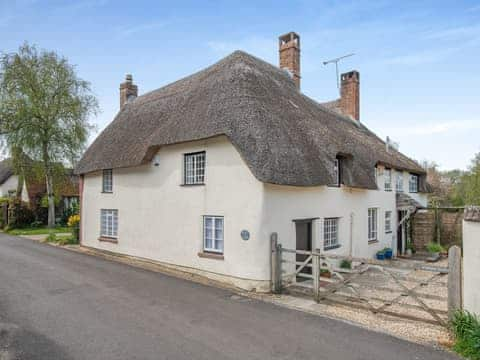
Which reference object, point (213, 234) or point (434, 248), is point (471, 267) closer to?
point (213, 234)

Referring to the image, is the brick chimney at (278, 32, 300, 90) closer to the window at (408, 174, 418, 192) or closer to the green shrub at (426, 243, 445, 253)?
the window at (408, 174, 418, 192)

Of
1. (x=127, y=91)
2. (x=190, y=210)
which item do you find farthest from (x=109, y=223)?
(x=127, y=91)

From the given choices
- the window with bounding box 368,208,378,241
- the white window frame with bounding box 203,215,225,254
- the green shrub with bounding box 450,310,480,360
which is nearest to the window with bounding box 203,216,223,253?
the white window frame with bounding box 203,215,225,254

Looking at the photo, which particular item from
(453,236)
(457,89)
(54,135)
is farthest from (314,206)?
(54,135)

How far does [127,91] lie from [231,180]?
43.7ft

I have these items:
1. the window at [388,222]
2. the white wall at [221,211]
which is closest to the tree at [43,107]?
the white wall at [221,211]

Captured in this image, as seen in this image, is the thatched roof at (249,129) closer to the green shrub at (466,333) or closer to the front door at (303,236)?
the front door at (303,236)

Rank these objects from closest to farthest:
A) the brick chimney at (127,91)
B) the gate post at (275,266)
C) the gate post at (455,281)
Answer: the gate post at (455,281)
the gate post at (275,266)
the brick chimney at (127,91)

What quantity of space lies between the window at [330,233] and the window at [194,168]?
497 cm

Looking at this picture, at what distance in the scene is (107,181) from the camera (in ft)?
53.2

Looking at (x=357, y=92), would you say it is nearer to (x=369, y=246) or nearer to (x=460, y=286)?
(x=369, y=246)

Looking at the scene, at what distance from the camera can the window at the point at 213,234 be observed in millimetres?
10883

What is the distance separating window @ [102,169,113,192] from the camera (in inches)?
628

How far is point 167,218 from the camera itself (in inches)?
492
